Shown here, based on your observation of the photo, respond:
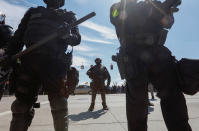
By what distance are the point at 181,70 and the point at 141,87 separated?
1.13 ft

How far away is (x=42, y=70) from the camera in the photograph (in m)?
1.77

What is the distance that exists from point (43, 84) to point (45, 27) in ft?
1.96

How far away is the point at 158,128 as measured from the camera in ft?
8.84

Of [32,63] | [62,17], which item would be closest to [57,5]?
[62,17]

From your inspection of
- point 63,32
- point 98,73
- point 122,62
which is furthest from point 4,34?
point 98,73

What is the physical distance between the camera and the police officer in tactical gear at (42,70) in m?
1.75

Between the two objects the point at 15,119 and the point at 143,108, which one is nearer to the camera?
the point at 143,108

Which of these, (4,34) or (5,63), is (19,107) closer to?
(5,63)

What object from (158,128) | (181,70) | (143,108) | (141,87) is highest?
(181,70)

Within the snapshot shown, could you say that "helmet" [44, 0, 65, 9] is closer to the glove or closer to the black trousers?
the glove

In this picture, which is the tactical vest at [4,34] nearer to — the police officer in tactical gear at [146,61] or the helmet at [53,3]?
the helmet at [53,3]

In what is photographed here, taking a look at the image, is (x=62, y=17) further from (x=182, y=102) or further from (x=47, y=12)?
(x=182, y=102)

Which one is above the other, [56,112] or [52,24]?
[52,24]

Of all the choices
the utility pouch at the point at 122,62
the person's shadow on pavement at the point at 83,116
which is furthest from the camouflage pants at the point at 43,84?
the person's shadow on pavement at the point at 83,116
